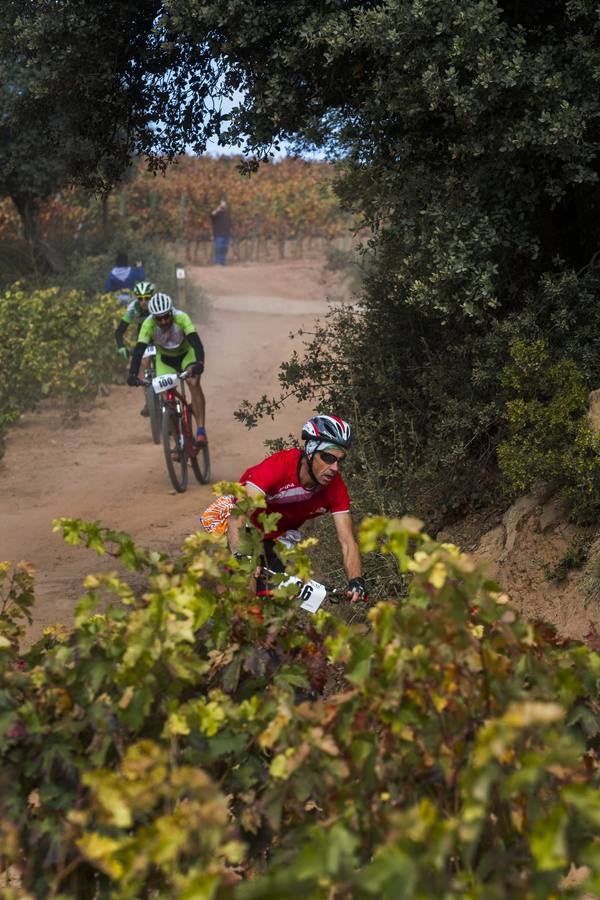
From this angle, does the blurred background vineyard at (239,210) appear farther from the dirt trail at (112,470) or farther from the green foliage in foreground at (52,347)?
the green foliage in foreground at (52,347)

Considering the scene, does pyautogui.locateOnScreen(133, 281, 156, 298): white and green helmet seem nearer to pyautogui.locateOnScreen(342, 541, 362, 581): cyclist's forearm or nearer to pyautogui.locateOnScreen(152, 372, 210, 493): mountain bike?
pyautogui.locateOnScreen(152, 372, 210, 493): mountain bike

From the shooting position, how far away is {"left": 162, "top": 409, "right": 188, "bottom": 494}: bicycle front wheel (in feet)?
39.1

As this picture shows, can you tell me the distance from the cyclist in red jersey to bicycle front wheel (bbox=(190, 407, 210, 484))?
20.7ft

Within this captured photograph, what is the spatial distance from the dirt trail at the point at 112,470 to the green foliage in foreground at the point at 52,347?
0.48 metres

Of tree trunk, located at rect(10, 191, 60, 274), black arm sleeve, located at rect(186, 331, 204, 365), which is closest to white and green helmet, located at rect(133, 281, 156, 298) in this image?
black arm sleeve, located at rect(186, 331, 204, 365)

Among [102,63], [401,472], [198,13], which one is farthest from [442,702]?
[102,63]

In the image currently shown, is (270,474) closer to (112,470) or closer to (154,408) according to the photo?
(112,470)

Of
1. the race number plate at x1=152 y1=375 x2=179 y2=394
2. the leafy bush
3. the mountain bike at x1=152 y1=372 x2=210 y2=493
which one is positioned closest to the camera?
the leafy bush

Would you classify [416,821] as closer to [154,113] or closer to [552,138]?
[552,138]

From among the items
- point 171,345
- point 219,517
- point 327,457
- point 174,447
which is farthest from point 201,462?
point 327,457

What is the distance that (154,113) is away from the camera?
1027cm

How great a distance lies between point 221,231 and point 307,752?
4637 cm

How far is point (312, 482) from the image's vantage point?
575 cm

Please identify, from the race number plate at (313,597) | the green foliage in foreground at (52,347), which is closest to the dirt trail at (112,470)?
the green foliage in foreground at (52,347)
